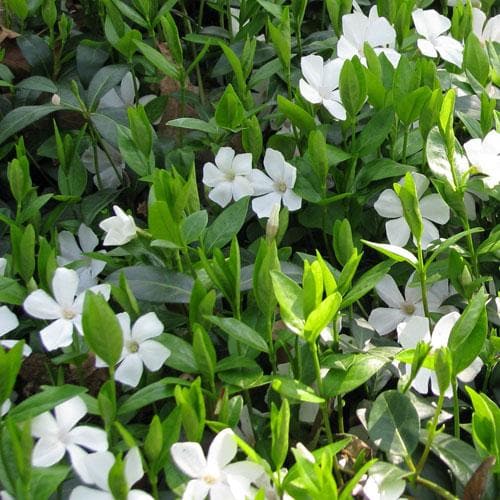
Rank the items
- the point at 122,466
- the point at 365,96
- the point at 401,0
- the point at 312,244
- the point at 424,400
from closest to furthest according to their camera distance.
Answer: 1. the point at 122,466
2. the point at 424,400
3. the point at 365,96
4. the point at 312,244
5. the point at 401,0

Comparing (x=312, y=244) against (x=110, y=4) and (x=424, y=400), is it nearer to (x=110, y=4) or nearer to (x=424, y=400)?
(x=424, y=400)

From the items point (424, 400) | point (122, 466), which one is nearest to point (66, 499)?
point (122, 466)

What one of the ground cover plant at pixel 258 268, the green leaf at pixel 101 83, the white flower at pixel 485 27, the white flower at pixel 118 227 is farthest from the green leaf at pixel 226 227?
the white flower at pixel 485 27

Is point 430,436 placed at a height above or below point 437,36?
below

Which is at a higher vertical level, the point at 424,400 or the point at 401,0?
the point at 401,0

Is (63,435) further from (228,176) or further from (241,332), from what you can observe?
(228,176)

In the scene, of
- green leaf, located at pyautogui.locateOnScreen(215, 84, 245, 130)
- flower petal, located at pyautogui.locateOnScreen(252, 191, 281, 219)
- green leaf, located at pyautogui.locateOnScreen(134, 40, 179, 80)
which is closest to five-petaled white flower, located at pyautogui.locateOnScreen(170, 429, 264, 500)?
flower petal, located at pyautogui.locateOnScreen(252, 191, 281, 219)

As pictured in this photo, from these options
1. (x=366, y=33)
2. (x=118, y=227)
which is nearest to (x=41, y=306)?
(x=118, y=227)
